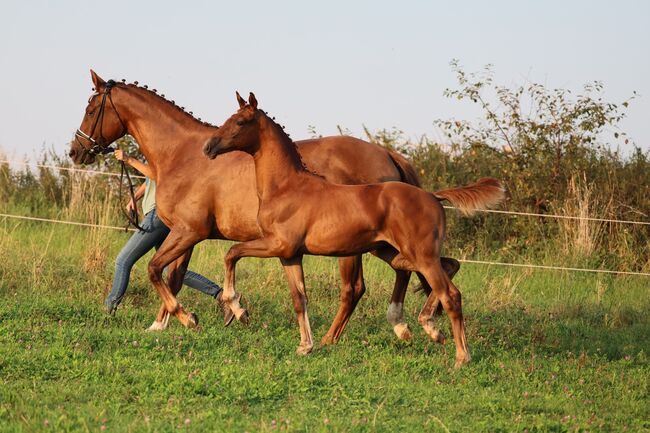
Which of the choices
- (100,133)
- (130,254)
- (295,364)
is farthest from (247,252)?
(100,133)

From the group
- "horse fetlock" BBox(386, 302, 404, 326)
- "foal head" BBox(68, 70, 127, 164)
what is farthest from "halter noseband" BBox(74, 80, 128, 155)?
"horse fetlock" BBox(386, 302, 404, 326)

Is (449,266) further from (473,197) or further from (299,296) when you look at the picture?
(299,296)

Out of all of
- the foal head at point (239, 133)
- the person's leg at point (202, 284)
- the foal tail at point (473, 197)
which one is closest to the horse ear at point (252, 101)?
the foal head at point (239, 133)

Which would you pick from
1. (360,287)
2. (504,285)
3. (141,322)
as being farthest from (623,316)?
(141,322)

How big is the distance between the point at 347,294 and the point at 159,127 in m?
2.50

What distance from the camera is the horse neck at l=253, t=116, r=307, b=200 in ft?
29.6

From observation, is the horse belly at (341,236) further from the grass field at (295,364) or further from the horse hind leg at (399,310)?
the horse hind leg at (399,310)

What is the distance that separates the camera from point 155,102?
10422 mm

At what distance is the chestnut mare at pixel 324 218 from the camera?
865 cm

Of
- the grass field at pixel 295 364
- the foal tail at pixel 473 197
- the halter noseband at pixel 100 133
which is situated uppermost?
the halter noseband at pixel 100 133

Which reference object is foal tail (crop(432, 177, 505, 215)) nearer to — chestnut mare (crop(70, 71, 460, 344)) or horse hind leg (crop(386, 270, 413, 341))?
chestnut mare (crop(70, 71, 460, 344))

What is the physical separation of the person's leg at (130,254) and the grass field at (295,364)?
20 centimetres

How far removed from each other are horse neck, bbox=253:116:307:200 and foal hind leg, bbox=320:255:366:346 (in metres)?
1.36

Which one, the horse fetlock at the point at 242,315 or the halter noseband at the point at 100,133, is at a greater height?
the halter noseband at the point at 100,133
